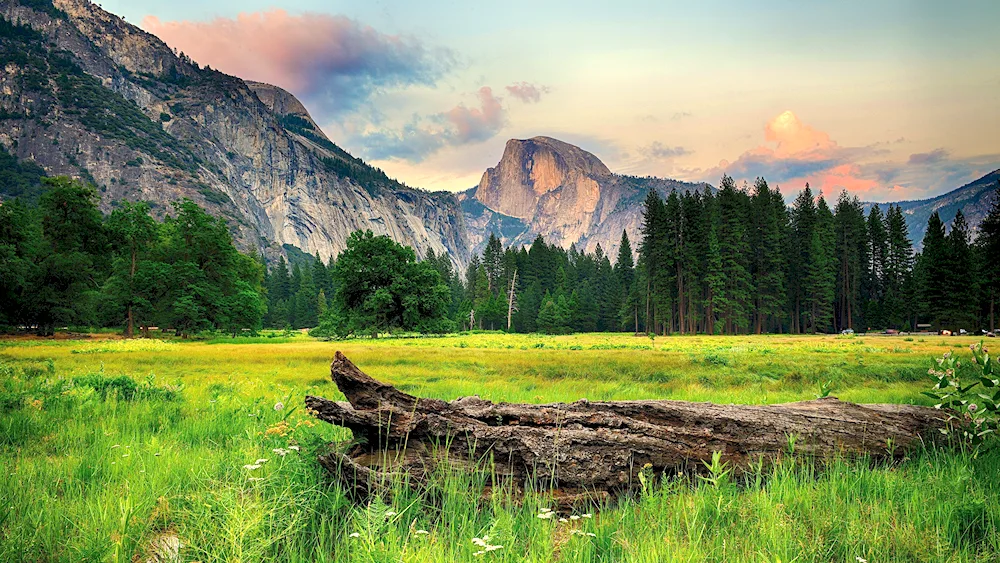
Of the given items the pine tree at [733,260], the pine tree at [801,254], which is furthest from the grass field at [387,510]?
the pine tree at [801,254]

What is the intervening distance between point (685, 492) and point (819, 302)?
72.6m

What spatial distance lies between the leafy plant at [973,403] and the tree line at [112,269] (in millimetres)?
40319

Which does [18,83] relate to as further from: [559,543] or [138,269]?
[559,543]

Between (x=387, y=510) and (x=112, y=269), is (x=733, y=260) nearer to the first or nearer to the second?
(x=387, y=510)

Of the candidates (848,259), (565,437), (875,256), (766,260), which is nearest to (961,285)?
(848,259)

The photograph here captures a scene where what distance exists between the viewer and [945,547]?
274cm

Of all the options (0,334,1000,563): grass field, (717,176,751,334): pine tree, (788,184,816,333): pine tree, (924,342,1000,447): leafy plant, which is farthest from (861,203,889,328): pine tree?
(0,334,1000,563): grass field

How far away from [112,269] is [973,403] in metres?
54.9

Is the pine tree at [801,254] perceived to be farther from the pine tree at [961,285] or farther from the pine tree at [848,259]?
the pine tree at [961,285]

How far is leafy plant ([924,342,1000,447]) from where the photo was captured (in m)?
4.46

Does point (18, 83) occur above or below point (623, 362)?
above

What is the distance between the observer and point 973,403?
4957 millimetres

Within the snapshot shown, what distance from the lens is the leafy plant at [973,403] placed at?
4.46 metres

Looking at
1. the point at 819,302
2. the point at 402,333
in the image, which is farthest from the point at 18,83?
the point at 819,302
